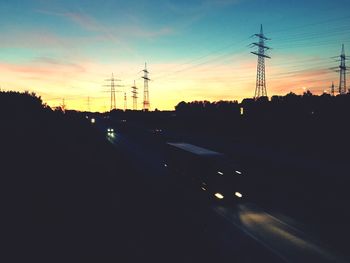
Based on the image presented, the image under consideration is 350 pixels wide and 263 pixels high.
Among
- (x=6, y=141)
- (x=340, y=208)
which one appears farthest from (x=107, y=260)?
(x=6, y=141)

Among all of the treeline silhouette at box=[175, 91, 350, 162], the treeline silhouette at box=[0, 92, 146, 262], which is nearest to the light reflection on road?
the treeline silhouette at box=[0, 92, 146, 262]

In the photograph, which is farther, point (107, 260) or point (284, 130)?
point (284, 130)

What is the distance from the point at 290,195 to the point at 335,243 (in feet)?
26.3

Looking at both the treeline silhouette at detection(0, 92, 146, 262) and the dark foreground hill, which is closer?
the dark foreground hill

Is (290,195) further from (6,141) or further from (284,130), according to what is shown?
(284,130)

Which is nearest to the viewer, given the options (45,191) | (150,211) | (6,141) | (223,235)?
(223,235)

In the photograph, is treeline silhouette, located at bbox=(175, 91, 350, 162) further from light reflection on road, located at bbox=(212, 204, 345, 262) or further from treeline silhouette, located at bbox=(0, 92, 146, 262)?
treeline silhouette, located at bbox=(0, 92, 146, 262)

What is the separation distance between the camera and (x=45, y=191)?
69.4 ft

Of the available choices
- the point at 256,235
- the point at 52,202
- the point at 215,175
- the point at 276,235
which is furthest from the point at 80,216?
the point at 276,235

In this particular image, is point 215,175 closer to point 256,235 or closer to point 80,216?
point 256,235

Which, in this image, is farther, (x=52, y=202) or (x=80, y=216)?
(x=52, y=202)

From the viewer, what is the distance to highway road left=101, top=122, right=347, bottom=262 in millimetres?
12148

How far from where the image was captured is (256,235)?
14328mm

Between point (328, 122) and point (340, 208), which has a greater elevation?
point (328, 122)
